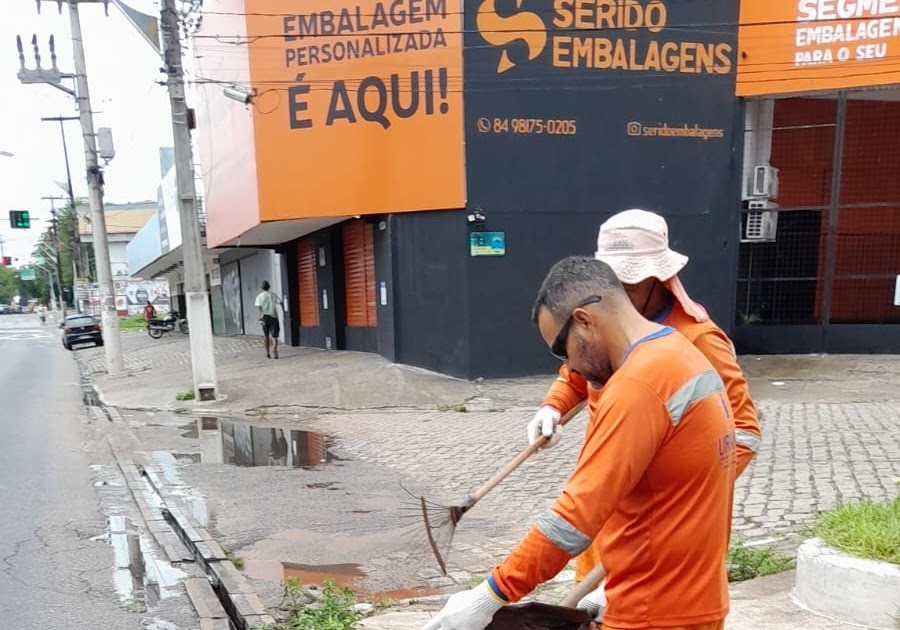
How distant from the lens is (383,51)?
11266 mm

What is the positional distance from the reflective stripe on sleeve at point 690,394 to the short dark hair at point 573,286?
0.90 feet

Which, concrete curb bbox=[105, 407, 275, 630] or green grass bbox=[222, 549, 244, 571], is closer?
concrete curb bbox=[105, 407, 275, 630]

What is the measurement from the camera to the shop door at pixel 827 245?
12.4m

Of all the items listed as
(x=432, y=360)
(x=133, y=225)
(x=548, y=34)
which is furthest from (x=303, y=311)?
(x=133, y=225)

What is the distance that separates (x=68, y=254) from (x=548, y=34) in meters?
70.6

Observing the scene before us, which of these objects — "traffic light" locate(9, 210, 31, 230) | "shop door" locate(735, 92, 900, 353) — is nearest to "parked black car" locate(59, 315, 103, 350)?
"traffic light" locate(9, 210, 31, 230)

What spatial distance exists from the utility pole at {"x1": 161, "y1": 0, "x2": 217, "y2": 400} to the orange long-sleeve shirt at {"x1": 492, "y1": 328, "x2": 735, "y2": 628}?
394 inches

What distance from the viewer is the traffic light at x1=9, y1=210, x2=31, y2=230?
27016 millimetres

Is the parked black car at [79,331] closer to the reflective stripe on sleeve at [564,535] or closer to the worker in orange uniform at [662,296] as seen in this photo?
the worker in orange uniform at [662,296]

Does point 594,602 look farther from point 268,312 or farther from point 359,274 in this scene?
point 268,312

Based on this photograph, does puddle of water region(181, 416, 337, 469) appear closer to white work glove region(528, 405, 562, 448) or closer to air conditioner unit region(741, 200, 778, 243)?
white work glove region(528, 405, 562, 448)

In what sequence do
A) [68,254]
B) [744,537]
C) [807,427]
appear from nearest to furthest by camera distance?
[744,537], [807,427], [68,254]

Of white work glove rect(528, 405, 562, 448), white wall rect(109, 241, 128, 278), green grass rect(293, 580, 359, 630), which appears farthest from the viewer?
white wall rect(109, 241, 128, 278)

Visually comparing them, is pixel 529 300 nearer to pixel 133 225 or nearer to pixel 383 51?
pixel 383 51
